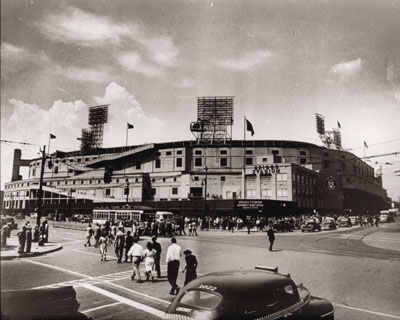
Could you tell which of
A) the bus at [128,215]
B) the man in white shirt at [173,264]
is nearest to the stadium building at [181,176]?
the bus at [128,215]

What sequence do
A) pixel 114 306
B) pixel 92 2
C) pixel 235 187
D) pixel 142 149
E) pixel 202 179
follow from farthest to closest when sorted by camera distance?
pixel 142 149 < pixel 202 179 < pixel 235 187 < pixel 114 306 < pixel 92 2

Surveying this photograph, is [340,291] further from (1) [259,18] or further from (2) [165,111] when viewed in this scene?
(1) [259,18]

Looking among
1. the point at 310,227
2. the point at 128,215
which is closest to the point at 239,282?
the point at 310,227

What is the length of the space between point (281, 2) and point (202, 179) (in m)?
49.5

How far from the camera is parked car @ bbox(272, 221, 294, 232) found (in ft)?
101

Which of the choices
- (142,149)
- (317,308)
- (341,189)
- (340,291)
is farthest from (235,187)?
(317,308)

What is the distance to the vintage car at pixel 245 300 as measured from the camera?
194 inches

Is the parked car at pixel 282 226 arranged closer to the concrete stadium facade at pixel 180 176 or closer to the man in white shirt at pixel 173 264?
the concrete stadium facade at pixel 180 176

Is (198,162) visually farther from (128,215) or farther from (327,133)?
(327,133)

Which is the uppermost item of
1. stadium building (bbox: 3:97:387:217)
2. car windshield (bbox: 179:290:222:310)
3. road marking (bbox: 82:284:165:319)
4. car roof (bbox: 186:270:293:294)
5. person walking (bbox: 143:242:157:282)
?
stadium building (bbox: 3:97:387:217)

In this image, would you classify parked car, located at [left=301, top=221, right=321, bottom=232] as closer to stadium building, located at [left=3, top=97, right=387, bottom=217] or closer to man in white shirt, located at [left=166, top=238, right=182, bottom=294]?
stadium building, located at [left=3, top=97, right=387, bottom=217]

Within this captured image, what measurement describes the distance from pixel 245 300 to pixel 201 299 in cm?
72

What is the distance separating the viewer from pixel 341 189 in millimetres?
64000

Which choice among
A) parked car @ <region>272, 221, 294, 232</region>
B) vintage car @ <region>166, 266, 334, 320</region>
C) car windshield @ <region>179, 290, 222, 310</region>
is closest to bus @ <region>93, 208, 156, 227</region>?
parked car @ <region>272, 221, 294, 232</region>
